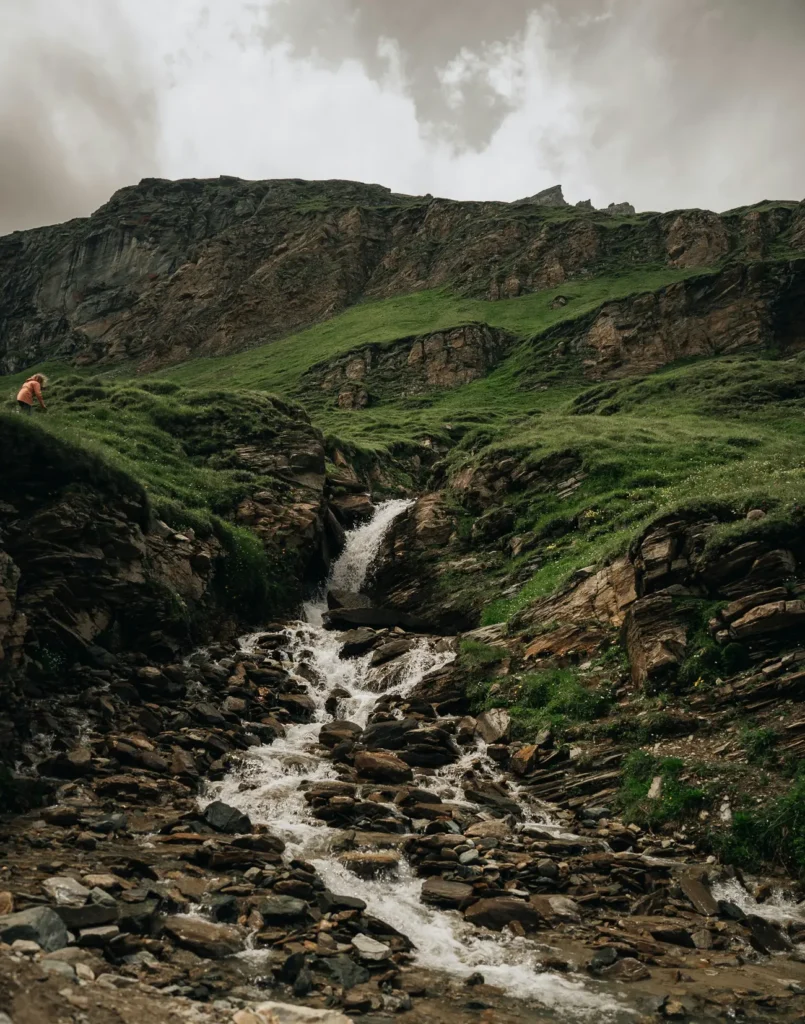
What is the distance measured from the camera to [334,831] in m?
15.1

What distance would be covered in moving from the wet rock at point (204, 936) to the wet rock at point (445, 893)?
366 cm

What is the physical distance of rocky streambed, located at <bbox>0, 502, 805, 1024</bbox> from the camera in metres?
8.88

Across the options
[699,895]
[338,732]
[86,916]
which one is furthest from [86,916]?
[338,732]

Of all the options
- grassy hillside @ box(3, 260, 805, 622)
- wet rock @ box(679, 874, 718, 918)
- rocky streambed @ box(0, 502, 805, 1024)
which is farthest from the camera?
grassy hillside @ box(3, 260, 805, 622)

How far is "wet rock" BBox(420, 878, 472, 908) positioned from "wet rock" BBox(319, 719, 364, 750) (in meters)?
8.14

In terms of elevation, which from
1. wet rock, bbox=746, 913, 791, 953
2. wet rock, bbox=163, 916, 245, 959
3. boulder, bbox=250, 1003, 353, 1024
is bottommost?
wet rock, bbox=163, 916, 245, 959

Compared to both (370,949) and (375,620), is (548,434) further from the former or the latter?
(370,949)

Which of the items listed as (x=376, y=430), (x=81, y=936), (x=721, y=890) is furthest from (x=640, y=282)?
(x=81, y=936)

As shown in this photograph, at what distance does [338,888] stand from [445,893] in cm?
187

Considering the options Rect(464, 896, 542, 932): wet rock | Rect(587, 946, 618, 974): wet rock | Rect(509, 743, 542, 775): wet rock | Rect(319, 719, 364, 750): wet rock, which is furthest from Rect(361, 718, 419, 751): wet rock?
Rect(587, 946, 618, 974): wet rock

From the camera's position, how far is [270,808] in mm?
16062

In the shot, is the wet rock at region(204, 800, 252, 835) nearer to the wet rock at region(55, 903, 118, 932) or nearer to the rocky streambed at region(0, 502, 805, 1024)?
the rocky streambed at region(0, 502, 805, 1024)

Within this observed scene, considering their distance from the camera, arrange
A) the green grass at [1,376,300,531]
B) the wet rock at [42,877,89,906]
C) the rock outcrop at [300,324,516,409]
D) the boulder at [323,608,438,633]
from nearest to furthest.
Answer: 1. the wet rock at [42,877,89,906]
2. the boulder at [323,608,438,633]
3. the green grass at [1,376,300,531]
4. the rock outcrop at [300,324,516,409]

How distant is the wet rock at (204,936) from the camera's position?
9.56 metres
